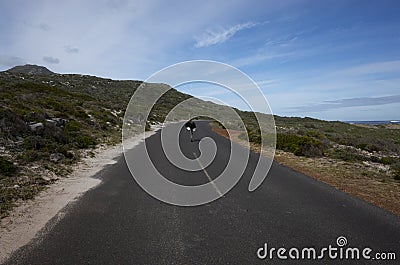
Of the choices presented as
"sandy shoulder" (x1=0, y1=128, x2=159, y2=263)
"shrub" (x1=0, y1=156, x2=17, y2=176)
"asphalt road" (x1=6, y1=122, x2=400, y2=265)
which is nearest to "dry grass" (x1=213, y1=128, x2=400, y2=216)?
"asphalt road" (x1=6, y1=122, x2=400, y2=265)

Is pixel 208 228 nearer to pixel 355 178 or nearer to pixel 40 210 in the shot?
pixel 40 210

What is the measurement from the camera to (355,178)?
1089 cm

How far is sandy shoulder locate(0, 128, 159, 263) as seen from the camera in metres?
5.05

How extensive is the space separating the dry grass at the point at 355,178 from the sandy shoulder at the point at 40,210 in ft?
26.2

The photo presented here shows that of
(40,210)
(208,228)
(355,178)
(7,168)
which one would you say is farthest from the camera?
(355,178)

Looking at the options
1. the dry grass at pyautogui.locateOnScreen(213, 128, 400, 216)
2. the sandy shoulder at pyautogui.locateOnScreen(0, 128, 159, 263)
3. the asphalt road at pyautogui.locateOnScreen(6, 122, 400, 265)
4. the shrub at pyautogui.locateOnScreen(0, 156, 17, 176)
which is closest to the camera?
the asphalt road at pyautogui.locateOnScreen(6, 122, 400, 265)

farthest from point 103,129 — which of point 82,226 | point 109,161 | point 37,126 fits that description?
point 82,226

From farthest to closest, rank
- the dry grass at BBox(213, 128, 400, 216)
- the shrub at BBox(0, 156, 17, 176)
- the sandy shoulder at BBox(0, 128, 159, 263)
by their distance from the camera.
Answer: the shrub at BBox(0, 156, 17, 176) → the dry grass at BBox(213, 128, 400, 216) → the sandy shoulder at BBox(0, 128, 159, 263)

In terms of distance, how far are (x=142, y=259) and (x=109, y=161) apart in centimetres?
981

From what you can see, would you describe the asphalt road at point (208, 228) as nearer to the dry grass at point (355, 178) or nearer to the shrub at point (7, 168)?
the dry grass at point (355, 178)

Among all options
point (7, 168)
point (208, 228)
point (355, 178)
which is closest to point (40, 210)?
point (7, 168)

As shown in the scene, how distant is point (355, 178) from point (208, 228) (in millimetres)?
7855

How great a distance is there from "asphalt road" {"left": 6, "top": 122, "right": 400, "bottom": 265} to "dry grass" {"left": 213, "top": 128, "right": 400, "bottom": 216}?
81cm

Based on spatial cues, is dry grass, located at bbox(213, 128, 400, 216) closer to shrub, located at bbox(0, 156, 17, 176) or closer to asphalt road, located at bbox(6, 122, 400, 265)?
asphalt road, located at bbox(6, 122, 400, 265)
